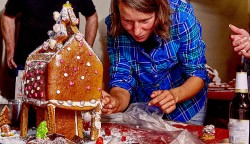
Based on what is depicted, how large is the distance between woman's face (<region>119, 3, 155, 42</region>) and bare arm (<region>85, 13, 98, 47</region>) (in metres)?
1.24

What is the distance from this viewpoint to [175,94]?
6.24ft

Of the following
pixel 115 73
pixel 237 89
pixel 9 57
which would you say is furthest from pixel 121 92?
pixel 9 57

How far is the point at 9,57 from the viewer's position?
3.05 metres

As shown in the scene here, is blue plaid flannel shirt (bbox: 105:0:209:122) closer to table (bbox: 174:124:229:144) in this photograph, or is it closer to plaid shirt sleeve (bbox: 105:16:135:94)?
plaid shirt sleeve (bbox: 105:16:135:94)

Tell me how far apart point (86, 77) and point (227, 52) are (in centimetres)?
345

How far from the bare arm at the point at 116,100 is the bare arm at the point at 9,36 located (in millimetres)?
1292

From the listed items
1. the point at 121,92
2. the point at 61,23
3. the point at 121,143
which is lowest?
the point at 121,143

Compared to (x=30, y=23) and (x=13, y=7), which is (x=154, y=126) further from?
(x=13, y=7)

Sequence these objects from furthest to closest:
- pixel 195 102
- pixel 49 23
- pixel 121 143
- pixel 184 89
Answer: pixel 49 23 → pixel 195 102 → pixel 184 89 → pixel 121 143

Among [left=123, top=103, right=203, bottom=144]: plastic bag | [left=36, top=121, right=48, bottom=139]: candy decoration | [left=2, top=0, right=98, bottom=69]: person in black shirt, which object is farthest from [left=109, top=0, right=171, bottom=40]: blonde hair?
[left=2, top=0, right=98, bottom=69]: person in black shirt

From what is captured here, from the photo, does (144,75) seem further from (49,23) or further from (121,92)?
(49,23)

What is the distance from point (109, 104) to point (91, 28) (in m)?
1.43

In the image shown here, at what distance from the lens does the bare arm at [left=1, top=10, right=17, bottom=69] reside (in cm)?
305

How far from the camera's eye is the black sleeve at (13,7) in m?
2.97
